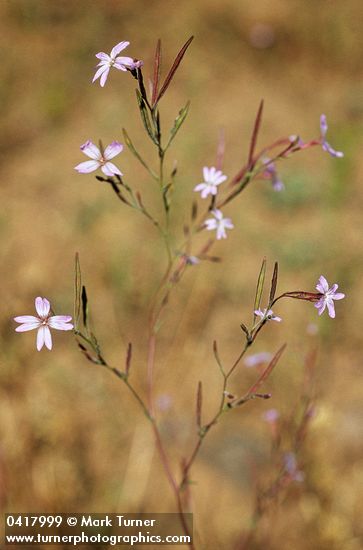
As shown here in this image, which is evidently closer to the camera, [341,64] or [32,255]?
[32,255]

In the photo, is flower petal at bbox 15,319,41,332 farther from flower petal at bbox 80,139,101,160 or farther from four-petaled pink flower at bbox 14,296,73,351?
flower petal at bbox 80,139,101,160

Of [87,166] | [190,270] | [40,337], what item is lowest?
[40,337]

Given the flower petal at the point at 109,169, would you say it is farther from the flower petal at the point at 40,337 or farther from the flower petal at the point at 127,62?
the flower petal at the point at 40,337

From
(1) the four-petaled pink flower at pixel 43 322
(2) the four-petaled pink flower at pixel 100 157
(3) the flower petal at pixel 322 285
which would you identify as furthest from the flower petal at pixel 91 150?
(3) the flower petal at pixel 322 285

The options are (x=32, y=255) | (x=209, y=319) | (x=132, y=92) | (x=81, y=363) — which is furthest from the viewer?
(x=132, y=92)

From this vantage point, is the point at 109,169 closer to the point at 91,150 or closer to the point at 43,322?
the point at 91,150

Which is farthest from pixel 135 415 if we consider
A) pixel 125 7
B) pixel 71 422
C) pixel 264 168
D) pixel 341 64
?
pixel 125 7

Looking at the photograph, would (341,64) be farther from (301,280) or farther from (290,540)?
(290,540)

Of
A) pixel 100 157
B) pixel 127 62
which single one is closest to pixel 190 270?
pixel 100 157
